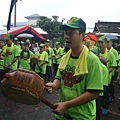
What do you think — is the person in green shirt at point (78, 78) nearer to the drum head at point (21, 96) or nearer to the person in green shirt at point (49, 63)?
the drum head at point (21, 96)

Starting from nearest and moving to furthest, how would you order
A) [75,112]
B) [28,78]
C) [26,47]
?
[28,78] → [75,112] → [26,47]

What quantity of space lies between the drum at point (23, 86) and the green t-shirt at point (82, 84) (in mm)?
445

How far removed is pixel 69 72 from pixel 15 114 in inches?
149

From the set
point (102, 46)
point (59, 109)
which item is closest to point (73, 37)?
point (59, 109)

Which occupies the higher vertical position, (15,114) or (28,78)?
(28,78)

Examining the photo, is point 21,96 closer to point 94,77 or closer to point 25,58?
point 94,77

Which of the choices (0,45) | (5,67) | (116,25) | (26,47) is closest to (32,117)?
(5,67)

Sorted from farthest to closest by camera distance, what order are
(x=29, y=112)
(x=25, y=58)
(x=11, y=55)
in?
(x=25, y=58)
(x=11, y=55)
(x=29, y=112)

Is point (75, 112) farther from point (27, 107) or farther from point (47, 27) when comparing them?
point (47, 27)

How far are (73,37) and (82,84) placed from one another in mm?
486

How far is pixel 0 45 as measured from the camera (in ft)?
32.9

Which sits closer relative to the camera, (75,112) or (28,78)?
(28,78)

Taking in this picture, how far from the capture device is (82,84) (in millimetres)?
2395

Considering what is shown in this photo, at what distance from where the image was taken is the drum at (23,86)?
200 centimetres
